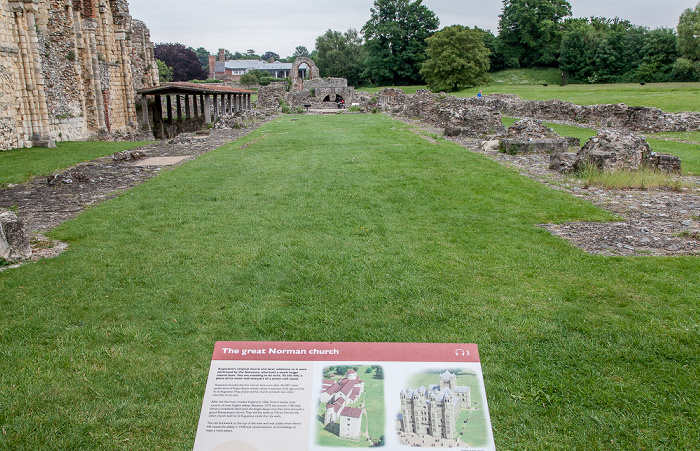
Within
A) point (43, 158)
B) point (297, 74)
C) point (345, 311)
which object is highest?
point (297, 74)

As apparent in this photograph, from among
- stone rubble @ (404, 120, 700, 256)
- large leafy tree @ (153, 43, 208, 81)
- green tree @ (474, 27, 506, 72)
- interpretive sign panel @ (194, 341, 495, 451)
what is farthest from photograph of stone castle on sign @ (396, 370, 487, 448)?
large leafy tree @ (153, 43, 208, 81)

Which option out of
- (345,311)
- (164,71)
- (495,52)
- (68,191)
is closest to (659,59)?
(495,52)

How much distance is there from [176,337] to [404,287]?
2.20 metres

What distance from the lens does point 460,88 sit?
53.5 meters

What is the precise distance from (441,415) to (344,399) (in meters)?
0.46

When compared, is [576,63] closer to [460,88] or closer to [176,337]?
[460,88]

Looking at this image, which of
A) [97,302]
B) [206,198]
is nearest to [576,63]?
[206,198]

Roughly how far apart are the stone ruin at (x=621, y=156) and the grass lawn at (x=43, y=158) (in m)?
12.8

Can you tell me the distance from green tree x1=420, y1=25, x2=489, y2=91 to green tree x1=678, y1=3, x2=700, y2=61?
1827 centimetres

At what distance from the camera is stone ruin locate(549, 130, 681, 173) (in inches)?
423

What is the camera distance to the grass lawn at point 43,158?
472 inches

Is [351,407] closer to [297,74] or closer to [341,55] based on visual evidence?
[297,74]

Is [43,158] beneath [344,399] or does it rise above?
beneath

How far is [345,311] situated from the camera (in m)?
4.44
